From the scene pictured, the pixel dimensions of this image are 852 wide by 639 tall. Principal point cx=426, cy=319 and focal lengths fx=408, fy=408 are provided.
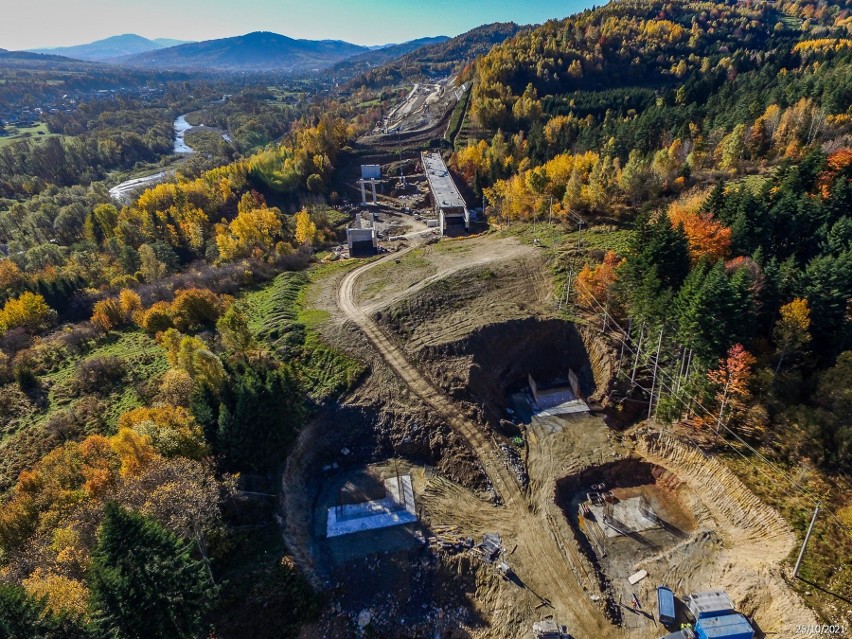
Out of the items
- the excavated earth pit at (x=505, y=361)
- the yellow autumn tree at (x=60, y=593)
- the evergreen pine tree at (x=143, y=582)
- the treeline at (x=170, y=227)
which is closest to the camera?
the evergreen pine tree at (x=143, y=582)

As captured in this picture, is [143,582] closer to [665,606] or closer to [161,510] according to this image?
[161,510]

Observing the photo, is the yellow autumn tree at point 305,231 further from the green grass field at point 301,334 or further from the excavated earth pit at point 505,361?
the excavated earth pit at point 505,361

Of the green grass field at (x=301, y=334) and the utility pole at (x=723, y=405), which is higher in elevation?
the utility pole at (x=723, y=405)

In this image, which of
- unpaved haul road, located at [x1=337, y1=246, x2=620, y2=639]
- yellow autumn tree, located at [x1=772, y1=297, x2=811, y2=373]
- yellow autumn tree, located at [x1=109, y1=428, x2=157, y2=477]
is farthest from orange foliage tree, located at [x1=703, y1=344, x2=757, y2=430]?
yellow autumn tree, located at [x1=109, y1=428, x2=157, y2=477]

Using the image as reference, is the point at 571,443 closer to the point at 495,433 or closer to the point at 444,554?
the point at 495,433

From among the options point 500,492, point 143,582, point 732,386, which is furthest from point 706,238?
point 143,582

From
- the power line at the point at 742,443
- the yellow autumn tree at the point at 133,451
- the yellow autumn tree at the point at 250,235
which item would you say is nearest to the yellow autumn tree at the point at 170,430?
the yellow autumn tree at the point at 133,451

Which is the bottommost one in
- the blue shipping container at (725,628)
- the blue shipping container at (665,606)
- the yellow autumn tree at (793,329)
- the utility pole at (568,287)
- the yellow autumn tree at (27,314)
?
the blue shipping container at (665,606)
